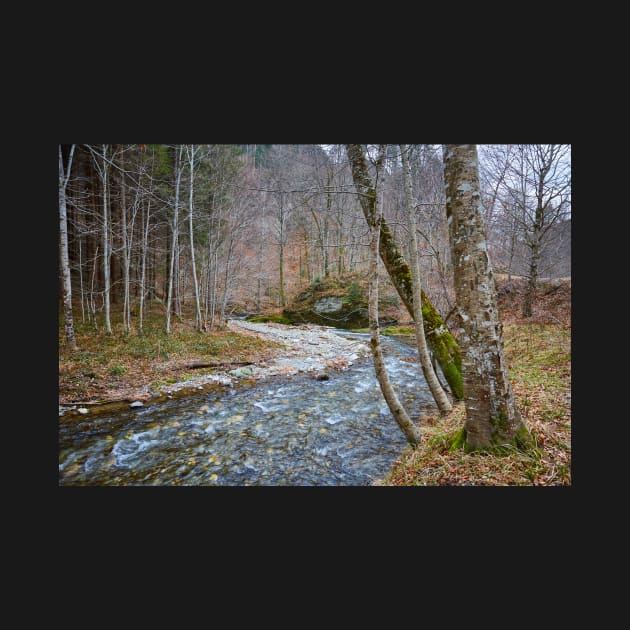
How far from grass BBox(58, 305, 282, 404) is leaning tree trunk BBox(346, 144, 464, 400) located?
15.3 feet

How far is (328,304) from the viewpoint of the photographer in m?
17.2

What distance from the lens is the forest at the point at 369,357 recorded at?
2.63 meters

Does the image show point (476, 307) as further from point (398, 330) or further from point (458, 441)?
point (398, 330)

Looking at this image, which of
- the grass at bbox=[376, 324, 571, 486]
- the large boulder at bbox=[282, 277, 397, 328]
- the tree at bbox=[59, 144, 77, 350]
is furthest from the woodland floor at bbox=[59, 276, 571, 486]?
the large boulder at bbox=[282, 277, 397, 328]

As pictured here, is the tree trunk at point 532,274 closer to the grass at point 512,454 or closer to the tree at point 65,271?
the grass at point 512,454

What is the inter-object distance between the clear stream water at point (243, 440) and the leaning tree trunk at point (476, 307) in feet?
4.67

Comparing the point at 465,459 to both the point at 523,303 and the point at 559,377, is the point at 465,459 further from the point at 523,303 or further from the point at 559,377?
the point at 523,303

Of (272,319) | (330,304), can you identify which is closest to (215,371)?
(330,304)

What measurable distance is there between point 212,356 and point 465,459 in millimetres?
6584

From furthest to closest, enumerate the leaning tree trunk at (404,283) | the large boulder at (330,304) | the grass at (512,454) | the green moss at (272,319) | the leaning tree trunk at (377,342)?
the green moss at (272,319)
the large boulder at (330,304)
the leaning tree trunk at (404,283)
the leaning tree trunk at (377,342)
the grass at (512,454)

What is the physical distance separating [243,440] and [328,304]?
13141mm

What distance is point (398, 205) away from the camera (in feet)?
14.4

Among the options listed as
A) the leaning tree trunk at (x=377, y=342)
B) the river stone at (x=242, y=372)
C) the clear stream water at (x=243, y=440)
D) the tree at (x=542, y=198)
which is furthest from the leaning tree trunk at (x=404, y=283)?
the river stone at (x=242, y=372)

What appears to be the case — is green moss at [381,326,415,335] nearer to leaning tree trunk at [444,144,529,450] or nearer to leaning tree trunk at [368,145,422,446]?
leaning tree trunk at [368,145,422,446]
